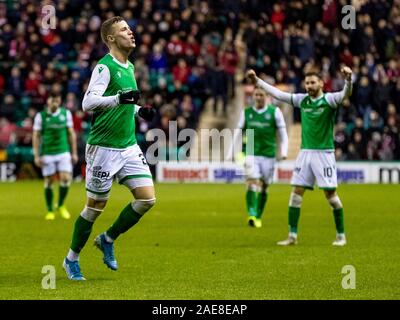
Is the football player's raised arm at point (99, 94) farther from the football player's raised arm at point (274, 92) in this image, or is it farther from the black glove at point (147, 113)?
the football player's raised arm at point (274, 92)

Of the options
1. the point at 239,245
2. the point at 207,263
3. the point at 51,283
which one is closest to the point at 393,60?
the point at 239,245

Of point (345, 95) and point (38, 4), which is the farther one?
point (38, 4)

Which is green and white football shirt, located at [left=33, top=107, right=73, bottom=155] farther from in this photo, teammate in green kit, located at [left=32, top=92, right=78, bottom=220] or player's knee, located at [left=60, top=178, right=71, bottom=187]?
player's knee, located at [left=60, top=178, right=71, bottom=187]

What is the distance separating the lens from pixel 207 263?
1265cm

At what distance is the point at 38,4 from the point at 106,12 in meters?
2.62

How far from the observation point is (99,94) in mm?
10758

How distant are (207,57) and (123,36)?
23.7 meters

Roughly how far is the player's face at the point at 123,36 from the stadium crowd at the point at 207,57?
21.5m

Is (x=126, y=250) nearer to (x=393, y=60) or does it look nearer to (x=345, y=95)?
(x=345, y=95)

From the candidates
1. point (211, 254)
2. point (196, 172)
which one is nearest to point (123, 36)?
point (211, 254)

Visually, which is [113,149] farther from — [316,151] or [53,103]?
[53,103]

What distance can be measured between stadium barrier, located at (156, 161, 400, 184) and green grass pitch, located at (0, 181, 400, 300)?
8.60 metres

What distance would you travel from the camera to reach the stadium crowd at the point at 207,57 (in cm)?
3309

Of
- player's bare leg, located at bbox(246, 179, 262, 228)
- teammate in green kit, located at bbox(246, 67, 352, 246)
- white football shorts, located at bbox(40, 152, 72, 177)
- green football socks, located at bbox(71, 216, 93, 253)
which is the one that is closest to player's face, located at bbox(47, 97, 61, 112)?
white football shorts, located at bbox(40, 152, 72, 177)
